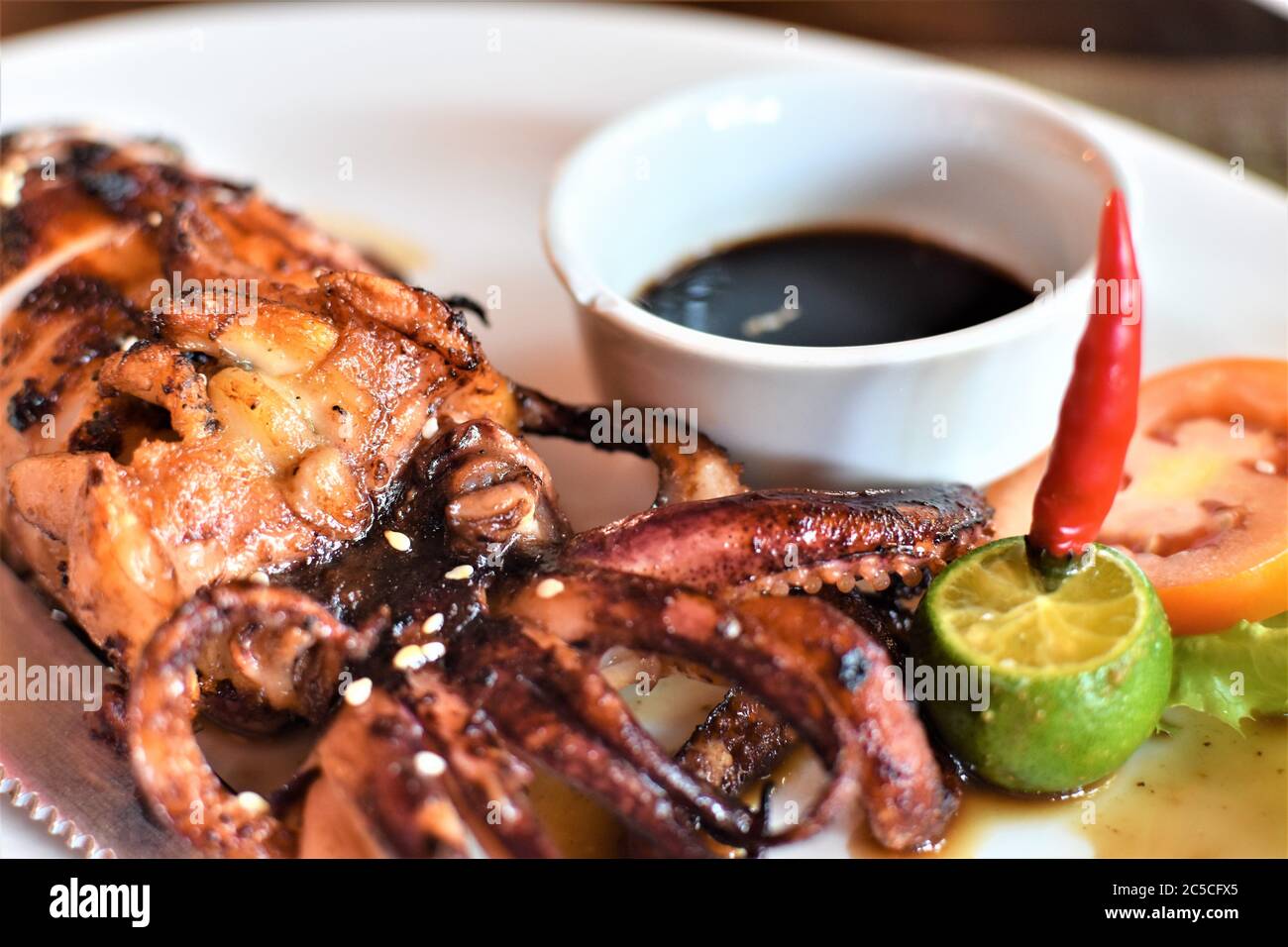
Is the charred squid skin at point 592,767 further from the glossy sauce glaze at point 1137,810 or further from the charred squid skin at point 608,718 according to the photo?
the glossy sauce glaze at point 1137,810

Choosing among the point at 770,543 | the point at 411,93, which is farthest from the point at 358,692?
the point at 411,93

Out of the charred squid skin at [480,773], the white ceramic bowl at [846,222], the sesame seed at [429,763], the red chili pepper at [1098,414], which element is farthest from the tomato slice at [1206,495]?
the sesame seed at [429,763]

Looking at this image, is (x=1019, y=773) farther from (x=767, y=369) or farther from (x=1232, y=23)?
(x=1232, y=23)

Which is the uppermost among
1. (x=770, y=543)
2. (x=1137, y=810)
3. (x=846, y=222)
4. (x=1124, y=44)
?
(x=1124, y=44)
